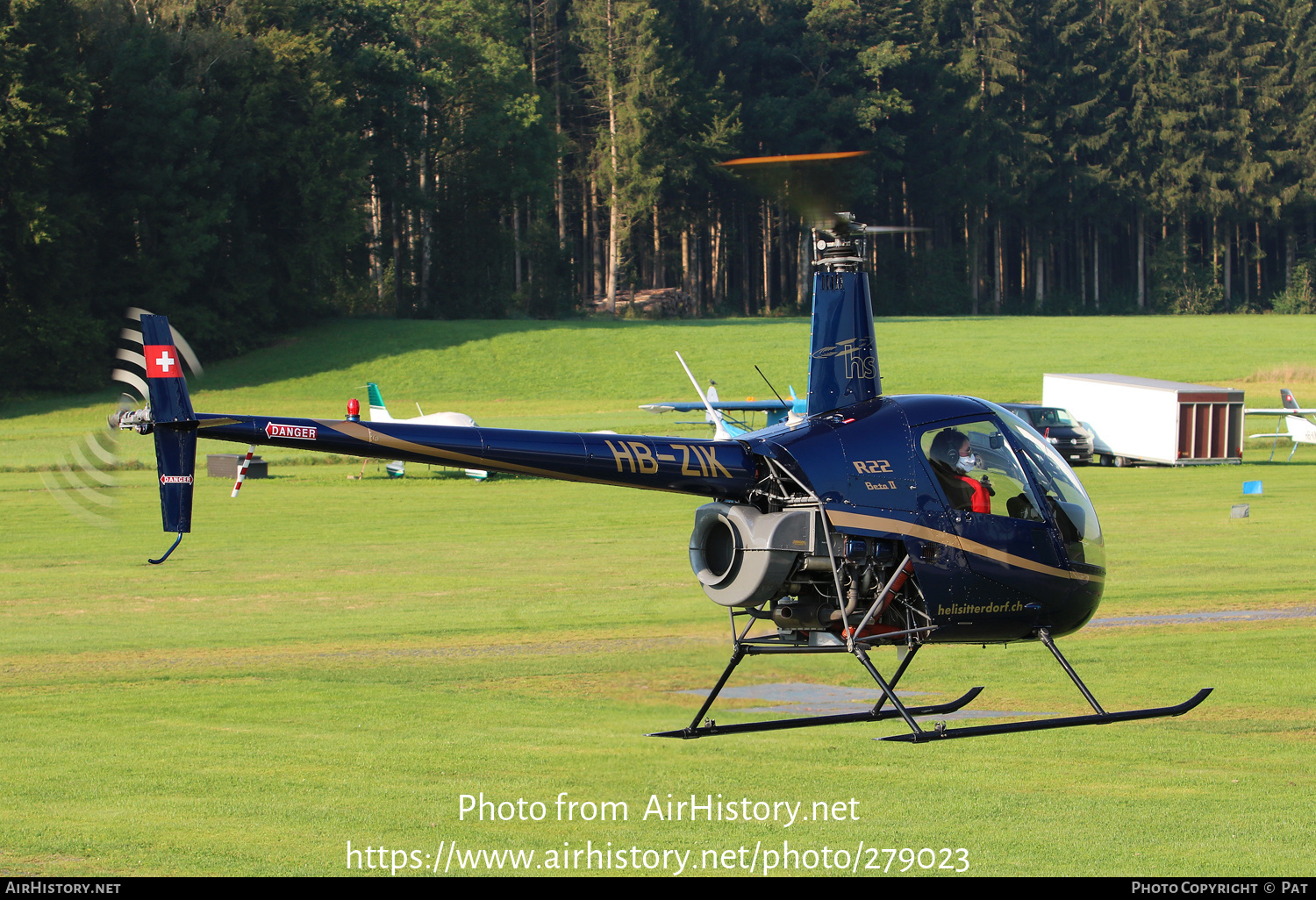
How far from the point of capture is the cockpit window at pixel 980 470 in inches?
380

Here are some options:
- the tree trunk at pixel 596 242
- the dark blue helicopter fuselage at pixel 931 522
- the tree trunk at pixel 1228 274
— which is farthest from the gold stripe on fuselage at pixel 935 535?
the tree trunk at pixel 1228 274

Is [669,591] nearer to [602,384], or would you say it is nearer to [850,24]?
[602,384]

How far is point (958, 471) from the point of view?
9688 millimetres

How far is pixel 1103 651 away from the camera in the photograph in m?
16.8

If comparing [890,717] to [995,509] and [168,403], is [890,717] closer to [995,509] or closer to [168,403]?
[995,509]

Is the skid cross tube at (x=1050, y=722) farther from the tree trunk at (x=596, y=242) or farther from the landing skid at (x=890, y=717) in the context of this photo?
the tree trunk at (x=596, y=242)

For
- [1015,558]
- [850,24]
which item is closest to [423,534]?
[1015,558]

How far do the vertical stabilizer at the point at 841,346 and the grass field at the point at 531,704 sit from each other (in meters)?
2.49

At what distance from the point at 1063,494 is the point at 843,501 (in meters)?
1.88

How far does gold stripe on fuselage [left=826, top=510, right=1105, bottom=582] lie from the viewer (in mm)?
9305

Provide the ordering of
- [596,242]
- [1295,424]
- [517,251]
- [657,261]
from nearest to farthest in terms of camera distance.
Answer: [1295,424], [517,251], [657,261], [596,242]

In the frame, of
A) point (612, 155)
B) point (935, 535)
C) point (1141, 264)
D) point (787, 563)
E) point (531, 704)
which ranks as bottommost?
point (531, 704)

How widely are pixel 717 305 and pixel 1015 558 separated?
87.8m

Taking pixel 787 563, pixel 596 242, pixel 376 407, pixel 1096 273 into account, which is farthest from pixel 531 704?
pixel 1096 273
